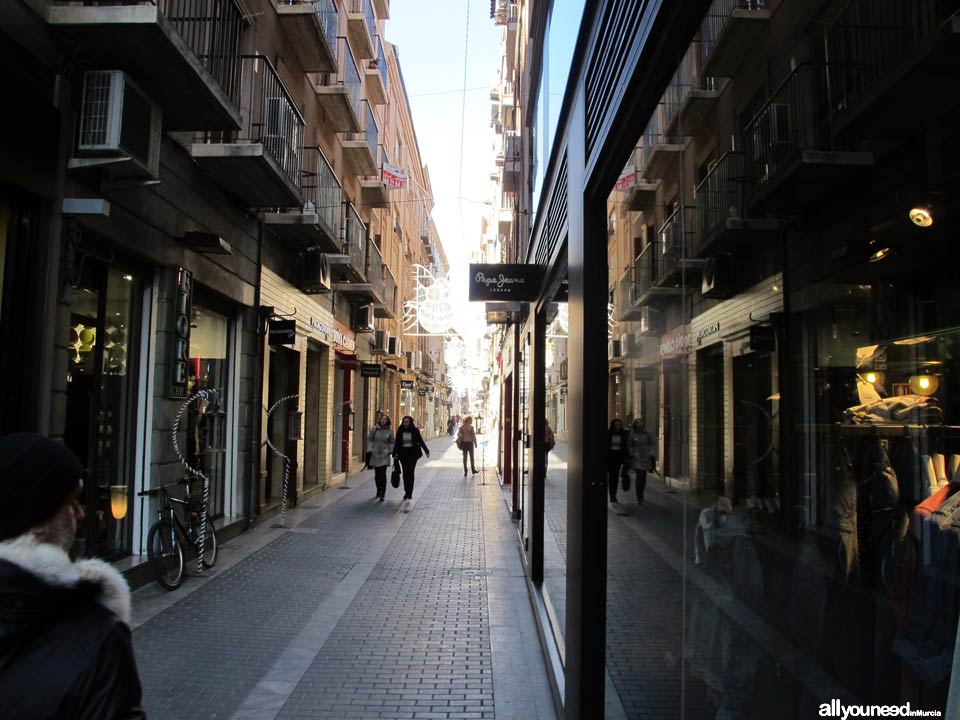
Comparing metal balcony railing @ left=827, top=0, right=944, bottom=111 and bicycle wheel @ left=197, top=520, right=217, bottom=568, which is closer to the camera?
metal balcony railing @ left=827, top=0, right=944, bottom=111

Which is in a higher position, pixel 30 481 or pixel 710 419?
pixel 710 419

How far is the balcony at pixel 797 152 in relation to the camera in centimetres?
149

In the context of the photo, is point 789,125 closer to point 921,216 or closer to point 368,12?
point 921,216

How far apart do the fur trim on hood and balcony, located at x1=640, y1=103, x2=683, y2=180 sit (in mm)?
2213

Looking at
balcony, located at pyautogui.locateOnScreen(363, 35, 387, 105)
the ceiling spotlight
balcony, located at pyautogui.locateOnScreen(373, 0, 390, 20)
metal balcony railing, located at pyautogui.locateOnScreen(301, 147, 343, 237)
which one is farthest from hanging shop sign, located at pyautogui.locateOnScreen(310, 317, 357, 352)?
the ceiling spotlight

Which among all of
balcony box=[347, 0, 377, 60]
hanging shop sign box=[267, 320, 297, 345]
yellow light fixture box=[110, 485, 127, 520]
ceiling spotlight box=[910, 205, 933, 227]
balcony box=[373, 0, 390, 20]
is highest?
balcony box=[373, 0, 390, 20]

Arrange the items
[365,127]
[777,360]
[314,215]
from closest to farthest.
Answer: [777,360], [314,215], [365,127]

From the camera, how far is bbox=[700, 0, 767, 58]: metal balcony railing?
1878mm

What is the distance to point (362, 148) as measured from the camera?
1809cm

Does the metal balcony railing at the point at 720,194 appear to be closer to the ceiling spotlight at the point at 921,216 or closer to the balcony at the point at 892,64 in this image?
the balcony at the point at 892,64

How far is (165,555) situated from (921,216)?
24.5ft

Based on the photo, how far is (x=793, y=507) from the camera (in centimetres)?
179

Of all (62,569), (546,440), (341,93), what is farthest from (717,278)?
(341,93)

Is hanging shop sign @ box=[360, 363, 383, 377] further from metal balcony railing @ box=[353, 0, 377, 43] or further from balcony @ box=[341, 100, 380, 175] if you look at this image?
metal balcony railing @ box=[353, 0, 377, 43]
